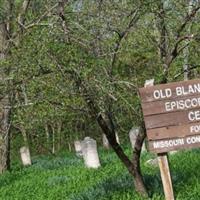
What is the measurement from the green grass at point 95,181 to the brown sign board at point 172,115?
5.27 feet

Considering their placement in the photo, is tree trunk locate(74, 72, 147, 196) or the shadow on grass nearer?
tree trunk locate(74, 72, 147, 196)

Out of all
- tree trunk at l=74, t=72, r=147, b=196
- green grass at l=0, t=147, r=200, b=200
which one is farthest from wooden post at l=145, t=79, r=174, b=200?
tree trunk at l=74, t=72, r=147, b=196

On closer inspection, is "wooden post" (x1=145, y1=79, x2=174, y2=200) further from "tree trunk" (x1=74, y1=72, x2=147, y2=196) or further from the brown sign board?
"tree trunk" (x1=74, y1=72, x2=147, y2=196)

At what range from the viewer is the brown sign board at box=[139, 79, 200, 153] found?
6.99 m

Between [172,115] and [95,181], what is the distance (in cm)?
489

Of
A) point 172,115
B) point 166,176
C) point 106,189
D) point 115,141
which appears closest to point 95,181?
point 106,189

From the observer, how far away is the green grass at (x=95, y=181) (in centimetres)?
906

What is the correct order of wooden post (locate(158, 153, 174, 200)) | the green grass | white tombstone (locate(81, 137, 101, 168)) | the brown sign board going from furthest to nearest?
1. white tombstone (locate(81, 137, 101, 168))
2. the green grass
3. wooden post (locate(158, 153, 174, 200))
4. the brown sign board

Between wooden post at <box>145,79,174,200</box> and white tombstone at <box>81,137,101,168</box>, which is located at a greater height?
white tombstone at <box>81,137,101,168</box>

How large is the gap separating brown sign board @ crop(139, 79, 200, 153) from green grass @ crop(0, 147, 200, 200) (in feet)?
5.27

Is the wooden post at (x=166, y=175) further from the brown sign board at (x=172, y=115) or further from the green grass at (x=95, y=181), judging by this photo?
the green grass at (x=95, y=181)

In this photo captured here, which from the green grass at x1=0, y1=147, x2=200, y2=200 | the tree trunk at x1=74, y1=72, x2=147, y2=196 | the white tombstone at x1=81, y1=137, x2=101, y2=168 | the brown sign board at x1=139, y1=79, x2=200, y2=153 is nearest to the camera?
the brown sign board at x1=139, y1=79, x2=200, y2=153

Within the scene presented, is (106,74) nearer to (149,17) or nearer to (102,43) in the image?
(102,43)

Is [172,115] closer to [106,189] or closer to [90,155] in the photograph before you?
[106,189]
